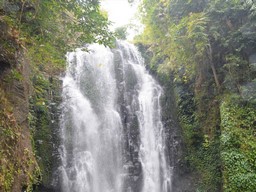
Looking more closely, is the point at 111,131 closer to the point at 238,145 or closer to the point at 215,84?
the point at 215,84

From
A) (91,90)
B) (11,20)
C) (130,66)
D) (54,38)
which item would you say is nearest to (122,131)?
(91,90)

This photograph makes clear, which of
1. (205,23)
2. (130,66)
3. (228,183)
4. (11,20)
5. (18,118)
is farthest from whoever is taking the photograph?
(130,66)

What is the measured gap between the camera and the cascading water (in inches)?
412

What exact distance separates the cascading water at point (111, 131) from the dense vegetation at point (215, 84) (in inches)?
61.5

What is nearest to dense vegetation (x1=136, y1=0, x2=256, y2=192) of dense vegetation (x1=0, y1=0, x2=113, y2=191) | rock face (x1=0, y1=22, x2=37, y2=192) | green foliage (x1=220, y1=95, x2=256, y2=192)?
green foliage (x1=220, y1=95, x2=256, y2=192)

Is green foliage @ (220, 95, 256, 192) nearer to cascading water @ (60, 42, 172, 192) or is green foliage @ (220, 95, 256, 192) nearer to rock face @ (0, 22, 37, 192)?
cascading water @ (60, 42, 172, 192)

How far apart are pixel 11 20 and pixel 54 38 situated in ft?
5.05

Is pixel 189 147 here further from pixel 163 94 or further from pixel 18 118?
pixel 18 118

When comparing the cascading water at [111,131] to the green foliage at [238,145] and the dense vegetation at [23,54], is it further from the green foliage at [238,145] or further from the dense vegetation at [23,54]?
the dense vegetation at [23,54]

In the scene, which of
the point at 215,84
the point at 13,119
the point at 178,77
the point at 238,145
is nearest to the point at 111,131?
the point at 178,77

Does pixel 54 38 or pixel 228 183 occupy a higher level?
pixel 54 38

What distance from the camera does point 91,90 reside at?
1331cm

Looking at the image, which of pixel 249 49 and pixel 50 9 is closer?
pixel 50 9

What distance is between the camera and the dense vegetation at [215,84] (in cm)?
Answer: 752
